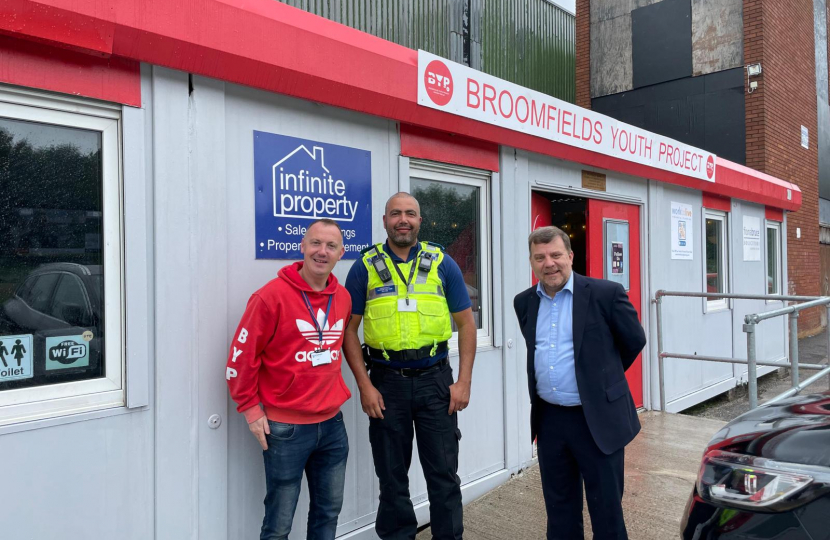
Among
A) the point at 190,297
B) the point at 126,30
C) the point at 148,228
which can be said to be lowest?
the point at 190,297

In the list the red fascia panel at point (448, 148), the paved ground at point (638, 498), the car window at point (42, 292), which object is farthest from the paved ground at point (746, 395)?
the car window at point (42, 292)

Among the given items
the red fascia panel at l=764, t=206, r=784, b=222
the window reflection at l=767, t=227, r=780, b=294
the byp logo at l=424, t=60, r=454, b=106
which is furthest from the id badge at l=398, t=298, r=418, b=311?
the window reflection at l=767, t=227, r=780, b=294

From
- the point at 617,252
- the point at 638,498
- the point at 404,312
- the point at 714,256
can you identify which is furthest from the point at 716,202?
the point at 404,312

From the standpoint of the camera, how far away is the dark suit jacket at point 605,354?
8.64 ft

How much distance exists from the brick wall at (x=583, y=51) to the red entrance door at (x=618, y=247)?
741cm

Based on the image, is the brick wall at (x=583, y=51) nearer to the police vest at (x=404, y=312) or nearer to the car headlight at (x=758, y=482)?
the police vest at (x=404, y=312)

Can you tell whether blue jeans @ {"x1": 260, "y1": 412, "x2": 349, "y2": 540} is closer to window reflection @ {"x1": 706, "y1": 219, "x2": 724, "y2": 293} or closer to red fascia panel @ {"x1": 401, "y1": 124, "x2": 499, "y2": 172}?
red fascia panel @ {"x1": 401, "y1": 124, "x2": 499, "y2": 172}

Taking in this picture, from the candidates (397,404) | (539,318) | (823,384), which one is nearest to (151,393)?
(397,404)

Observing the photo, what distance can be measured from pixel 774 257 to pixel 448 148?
832 centimetres

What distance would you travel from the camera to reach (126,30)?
2477 millimetres

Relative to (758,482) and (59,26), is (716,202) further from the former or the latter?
(59,26)

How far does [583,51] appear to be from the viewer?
13016 millimetres

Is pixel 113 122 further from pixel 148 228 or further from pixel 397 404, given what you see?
pixel 397 404

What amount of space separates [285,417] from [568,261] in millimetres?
1474
